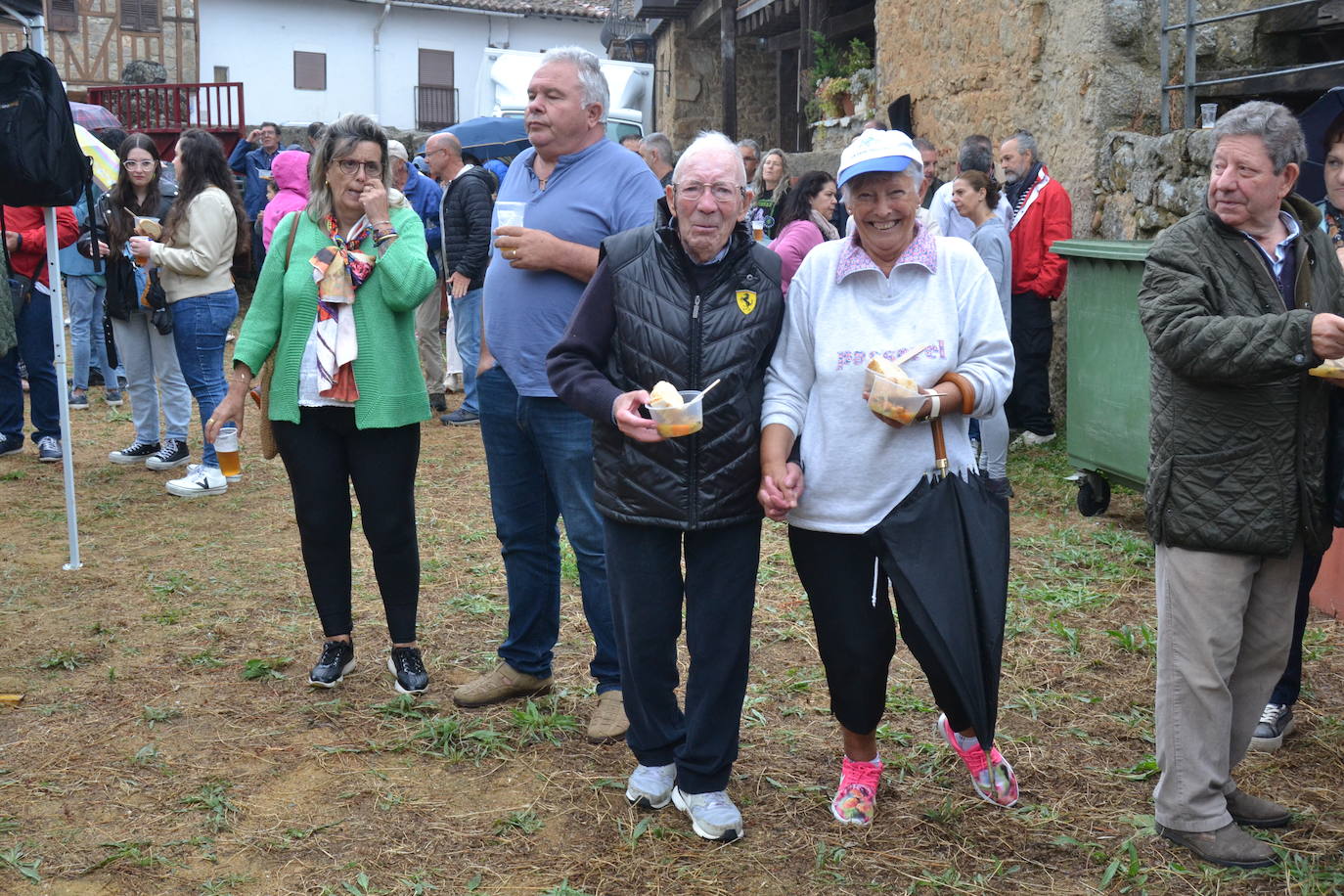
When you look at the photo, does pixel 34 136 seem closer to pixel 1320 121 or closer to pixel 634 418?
pixel 634 418

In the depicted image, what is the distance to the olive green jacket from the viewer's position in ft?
9.95

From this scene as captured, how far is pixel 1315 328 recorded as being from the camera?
2.83 metres

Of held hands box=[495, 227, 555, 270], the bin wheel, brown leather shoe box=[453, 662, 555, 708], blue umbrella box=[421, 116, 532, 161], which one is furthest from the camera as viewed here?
blue umbrella box=[421, 116, 532, 161]

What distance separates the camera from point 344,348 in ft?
13.3

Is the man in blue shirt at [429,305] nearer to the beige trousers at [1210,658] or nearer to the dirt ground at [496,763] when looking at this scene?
the dirt ground at [496,763]

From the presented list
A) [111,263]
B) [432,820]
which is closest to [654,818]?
[432,820]

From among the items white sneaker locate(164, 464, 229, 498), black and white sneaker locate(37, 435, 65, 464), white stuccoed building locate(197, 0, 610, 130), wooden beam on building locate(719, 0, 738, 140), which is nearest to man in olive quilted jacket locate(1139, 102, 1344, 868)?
white sneaker locate(164, 464, 229, 498)

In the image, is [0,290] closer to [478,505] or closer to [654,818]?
[478,505]

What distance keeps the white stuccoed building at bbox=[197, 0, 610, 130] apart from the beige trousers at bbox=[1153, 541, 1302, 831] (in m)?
35.2

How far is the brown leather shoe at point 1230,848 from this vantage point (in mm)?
3148

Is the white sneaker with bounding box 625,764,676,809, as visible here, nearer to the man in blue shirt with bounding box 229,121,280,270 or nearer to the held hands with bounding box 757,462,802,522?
the held hands with bounding box 757,462,802,522

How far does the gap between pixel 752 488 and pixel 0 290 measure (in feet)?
12.1

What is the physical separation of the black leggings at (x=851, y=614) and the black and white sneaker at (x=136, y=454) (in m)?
6.32

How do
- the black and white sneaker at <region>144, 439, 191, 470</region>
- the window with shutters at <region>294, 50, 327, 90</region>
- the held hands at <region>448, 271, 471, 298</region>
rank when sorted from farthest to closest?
1. the window with shutters at <region>294, 50, 327, 90</region>
2. the held hands at <region>448, 271, 471, 298</region>
3. the black and white sneaker at <region>144, 439, 191, 470</region>
